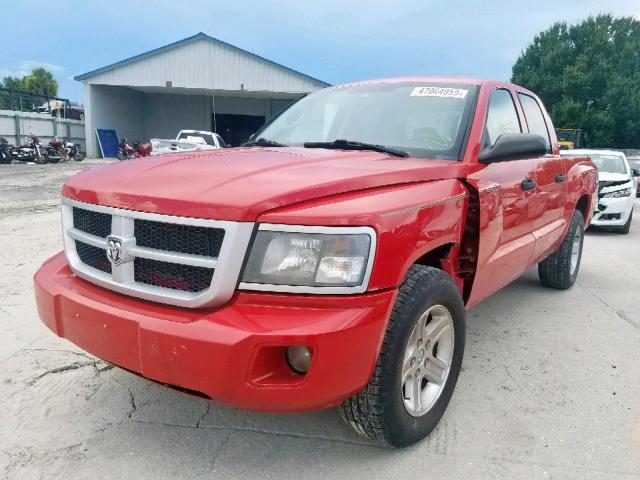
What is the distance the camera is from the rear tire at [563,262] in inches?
195

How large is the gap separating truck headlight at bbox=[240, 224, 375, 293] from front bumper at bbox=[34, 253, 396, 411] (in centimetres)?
4

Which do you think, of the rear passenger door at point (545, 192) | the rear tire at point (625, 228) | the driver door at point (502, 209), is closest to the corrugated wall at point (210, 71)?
the rear tire at point (625, 228)

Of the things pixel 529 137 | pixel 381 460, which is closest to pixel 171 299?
pixel 381 460

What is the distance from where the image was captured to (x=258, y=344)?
72.2 inches

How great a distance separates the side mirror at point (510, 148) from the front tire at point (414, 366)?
816mm

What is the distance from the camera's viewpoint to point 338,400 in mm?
1983

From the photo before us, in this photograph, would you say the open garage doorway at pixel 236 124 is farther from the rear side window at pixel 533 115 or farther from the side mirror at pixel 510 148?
the side mirror at pixel 510 148

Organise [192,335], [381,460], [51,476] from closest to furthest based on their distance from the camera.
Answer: [192,335]
[51,476]
[381,460]

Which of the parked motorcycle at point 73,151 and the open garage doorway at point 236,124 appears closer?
the parked motorcycle at point 73,151

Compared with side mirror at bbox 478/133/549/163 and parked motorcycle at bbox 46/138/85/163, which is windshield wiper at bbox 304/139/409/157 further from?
parked motorcycle at bbox 46/138/85/163

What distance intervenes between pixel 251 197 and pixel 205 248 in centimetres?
26

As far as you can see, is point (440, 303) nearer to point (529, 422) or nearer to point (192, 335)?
point (529, 422)

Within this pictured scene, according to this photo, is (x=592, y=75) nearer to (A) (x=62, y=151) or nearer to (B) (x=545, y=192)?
(A) (x=62, y=151)

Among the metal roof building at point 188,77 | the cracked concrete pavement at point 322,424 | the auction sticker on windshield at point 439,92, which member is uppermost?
the metal roof building at point 188,77
